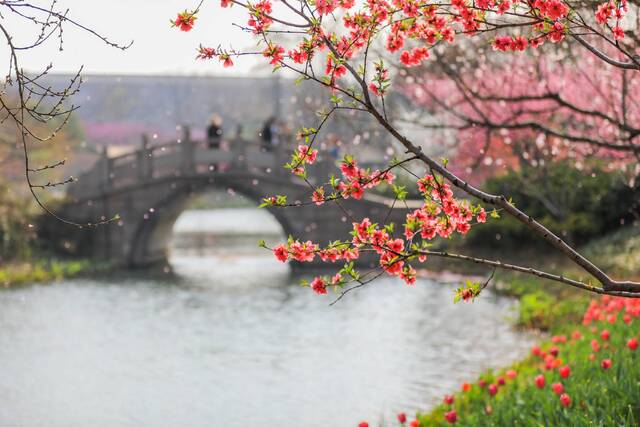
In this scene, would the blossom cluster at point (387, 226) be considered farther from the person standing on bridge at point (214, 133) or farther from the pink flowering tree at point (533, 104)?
the person standing on bridge at point (214, 133)

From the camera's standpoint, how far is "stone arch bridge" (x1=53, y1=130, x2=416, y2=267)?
2686 centimetres

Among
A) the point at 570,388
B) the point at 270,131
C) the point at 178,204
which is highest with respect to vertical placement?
the point at 270,131

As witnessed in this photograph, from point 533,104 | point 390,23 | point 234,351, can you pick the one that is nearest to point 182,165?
point 533,104

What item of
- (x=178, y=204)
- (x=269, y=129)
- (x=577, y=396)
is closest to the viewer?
(x=577, y=396)

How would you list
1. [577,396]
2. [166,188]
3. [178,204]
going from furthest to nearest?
[178,204] → [166,188] → [577,396]

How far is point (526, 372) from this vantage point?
1059 centimetres

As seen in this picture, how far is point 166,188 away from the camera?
27.3 meters

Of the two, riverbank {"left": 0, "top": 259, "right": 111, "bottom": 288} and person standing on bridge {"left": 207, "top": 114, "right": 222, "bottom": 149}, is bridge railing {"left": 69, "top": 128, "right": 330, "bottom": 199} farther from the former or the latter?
riverbank {"left": 0, "top": 259, "right": 111, "bottom": 288}

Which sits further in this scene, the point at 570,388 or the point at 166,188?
the point at 166,188

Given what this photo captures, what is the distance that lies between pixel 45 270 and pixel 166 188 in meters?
4.18

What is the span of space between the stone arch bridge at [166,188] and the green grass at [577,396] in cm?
1667

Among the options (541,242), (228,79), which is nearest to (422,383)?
(541,242)

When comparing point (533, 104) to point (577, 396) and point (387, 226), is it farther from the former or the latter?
point (387, 226)

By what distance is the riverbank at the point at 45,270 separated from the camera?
2305 cm
